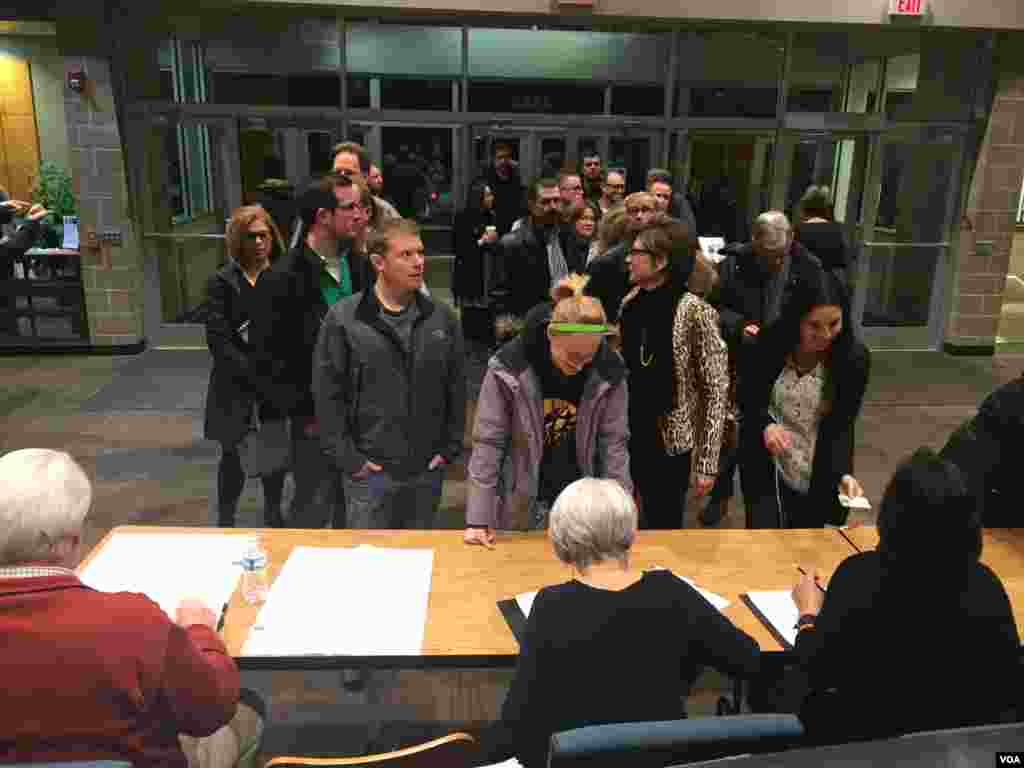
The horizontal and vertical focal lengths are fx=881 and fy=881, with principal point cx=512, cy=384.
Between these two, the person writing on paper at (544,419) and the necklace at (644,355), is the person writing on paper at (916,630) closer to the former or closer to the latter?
the person writing on paper at (544,419)

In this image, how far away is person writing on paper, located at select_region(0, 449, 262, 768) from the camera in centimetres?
154

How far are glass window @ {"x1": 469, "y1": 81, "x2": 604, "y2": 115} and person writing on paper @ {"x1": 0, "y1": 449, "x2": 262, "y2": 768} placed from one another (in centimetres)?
711

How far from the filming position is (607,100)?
27.6 ft

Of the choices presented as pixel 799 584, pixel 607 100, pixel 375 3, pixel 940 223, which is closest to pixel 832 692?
pixel 799 584

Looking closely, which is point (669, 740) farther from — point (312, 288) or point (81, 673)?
point (312, 288)

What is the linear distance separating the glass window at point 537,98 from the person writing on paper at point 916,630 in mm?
6940

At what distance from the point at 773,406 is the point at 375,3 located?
5.37 metres

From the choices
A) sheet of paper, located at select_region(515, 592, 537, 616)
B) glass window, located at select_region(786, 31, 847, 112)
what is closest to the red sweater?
sheet of paper, located at select_region(515, 592, 537, 616)

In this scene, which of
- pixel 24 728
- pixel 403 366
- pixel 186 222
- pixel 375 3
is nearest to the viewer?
pixel 24 728

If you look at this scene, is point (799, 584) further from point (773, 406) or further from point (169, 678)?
point (169, 678)

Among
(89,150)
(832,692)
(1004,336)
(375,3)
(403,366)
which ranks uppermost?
(375,3)

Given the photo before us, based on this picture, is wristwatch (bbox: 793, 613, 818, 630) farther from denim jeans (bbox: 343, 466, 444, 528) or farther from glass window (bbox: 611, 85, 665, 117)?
glass window (bbox: 611, 85, 665, 117)

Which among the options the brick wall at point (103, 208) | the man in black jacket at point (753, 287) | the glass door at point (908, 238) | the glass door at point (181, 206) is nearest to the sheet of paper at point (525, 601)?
the man in black jacket at point (753, 287)

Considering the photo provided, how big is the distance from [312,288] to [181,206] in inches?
211
